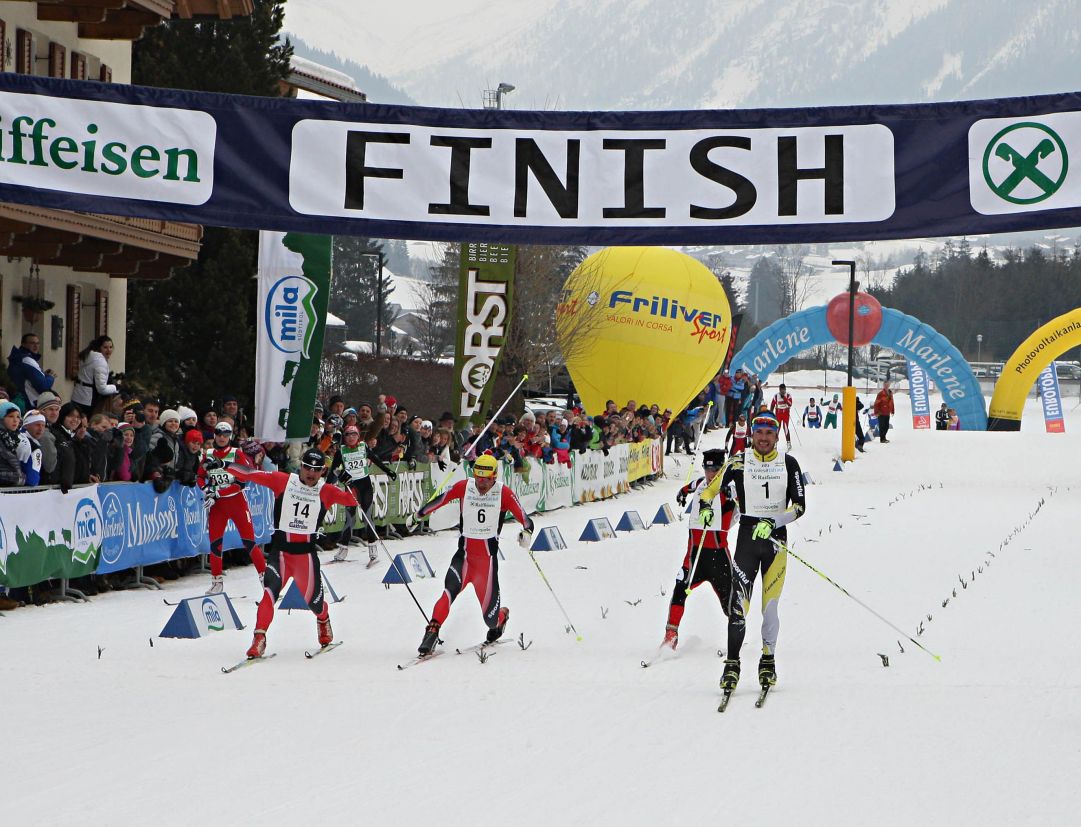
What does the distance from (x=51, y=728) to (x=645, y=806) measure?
12.1ft

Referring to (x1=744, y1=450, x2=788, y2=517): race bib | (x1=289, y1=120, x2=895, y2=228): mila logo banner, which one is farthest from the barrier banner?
(x1=744, y1=450, x2=788, y2=517): race bib

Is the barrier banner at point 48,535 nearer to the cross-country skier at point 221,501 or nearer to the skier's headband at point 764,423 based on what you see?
the cross-country skier at point 221,501

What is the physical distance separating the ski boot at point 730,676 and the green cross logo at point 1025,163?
11.4 ft

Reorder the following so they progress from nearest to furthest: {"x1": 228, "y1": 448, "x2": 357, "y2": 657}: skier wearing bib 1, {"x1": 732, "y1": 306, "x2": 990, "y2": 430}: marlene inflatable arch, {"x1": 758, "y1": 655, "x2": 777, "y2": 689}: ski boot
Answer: {"x1": 758, "y1": 655, "x2": 777, "y2": 689}: ski boot < {"x1": 228, "y1": 448, "x2": 357, "y2": 657}: skier wearing bib 1 < {"x1": 732, "y1": 306, "x2": 990, "y2": 430}: marlene inflatable arch

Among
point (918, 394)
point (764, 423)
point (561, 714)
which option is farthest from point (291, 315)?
point (918, 394)

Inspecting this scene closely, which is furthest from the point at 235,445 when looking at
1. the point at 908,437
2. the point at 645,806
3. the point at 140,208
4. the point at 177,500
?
the point at 908,437

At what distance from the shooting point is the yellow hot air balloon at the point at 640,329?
126 feet

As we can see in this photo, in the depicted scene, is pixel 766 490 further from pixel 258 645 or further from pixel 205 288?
pixel 205 288

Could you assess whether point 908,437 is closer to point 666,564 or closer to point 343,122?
point 666,564

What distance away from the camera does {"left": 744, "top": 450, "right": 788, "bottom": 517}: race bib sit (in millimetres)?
9656

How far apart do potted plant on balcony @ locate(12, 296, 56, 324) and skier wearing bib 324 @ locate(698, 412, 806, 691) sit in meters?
12.2

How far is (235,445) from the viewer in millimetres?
15094

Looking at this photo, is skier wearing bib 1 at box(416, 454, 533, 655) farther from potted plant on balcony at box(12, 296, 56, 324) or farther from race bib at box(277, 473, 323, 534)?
potted plant on balcony at box(12, 296, 56, 324)

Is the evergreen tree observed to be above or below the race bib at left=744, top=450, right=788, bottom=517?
above
